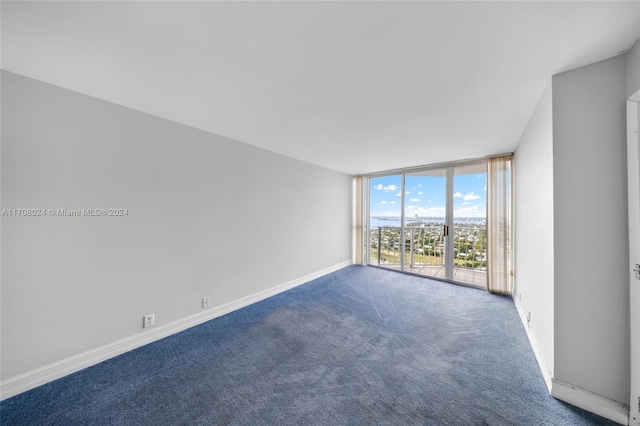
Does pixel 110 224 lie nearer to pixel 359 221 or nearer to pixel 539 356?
pixel 539 356

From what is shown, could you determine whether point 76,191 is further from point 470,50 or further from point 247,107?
point 470,50

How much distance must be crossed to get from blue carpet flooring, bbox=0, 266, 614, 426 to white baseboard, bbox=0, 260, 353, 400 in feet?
0.19

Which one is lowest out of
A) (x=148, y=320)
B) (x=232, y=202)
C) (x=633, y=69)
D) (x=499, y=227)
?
(x=148, y=320)

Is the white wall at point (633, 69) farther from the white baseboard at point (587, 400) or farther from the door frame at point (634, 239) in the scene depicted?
the white baseboard at point (587, 400)

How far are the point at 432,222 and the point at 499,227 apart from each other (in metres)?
1.26

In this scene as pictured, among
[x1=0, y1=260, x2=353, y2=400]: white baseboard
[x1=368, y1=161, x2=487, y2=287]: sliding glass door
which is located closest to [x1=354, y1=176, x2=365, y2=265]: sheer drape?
[x1=368, y1=161, x2=487, y2=287]: sliding glass door

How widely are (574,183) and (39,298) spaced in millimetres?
3899

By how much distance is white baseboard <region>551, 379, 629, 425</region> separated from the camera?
1.31 metres

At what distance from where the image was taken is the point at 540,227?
6.02 feet

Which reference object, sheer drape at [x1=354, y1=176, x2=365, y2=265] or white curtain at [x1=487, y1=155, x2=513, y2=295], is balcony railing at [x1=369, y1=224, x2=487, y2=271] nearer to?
sheer drape at [x1=354, y1=176, x2=365, y2=265]

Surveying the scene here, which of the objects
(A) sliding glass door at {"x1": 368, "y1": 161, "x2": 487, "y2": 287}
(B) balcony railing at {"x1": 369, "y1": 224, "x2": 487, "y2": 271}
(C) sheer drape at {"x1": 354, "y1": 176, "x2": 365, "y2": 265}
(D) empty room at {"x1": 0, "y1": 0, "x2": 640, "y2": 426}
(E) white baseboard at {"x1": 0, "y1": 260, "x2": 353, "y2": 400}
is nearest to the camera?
(D) empty room at {"x1": 0, "y1": 0, "x2": 640, "y2": 426}

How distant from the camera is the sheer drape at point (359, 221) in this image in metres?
5.21

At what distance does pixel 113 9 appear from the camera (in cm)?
107

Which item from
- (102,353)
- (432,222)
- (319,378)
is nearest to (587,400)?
(319,378)
